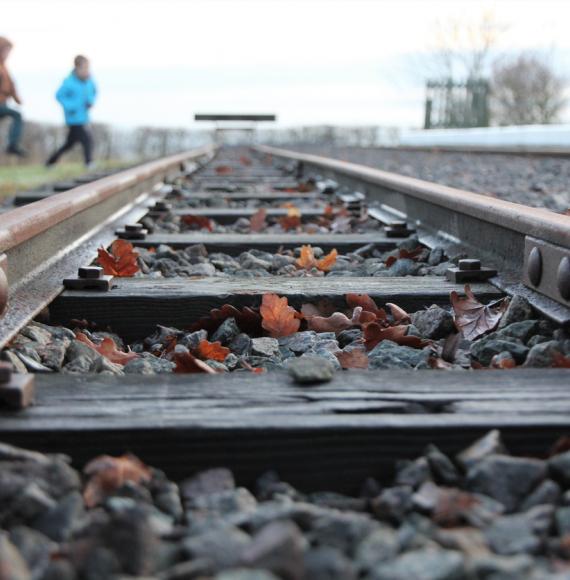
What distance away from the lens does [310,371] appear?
161 cm

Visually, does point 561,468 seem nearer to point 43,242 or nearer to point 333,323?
point 333,323

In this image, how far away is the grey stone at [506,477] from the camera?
1.31m

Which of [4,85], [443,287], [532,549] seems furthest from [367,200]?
[4,85]

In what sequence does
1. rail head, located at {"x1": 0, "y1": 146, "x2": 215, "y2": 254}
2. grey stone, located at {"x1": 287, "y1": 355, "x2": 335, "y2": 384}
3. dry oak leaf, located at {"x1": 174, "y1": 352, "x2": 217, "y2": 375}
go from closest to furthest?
grey stone, located at {"x1": 287, "y1": 355, "x2": 335, "y2": 384}, dry oak leaf, located at {"x1": 174, "y1": 352, "x2": 217, "y2": 375}, rail head, located at {"x1": 0, "y1": 146, "x2": 215, "y2": 254}

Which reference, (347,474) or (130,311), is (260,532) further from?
(130,311)

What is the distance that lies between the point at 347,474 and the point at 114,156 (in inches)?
1141

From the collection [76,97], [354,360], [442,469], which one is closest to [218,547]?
[442,469]

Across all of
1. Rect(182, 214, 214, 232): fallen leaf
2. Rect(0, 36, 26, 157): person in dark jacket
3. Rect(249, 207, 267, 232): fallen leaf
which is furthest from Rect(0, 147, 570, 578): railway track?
Rect(0, 36, 26, 157): person in dark jacket

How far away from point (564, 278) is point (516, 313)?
19 centimetres

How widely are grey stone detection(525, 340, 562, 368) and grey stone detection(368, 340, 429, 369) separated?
0.23 meters

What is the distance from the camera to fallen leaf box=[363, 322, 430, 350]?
2207 mm

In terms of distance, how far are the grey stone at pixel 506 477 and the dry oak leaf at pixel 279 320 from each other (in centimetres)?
107

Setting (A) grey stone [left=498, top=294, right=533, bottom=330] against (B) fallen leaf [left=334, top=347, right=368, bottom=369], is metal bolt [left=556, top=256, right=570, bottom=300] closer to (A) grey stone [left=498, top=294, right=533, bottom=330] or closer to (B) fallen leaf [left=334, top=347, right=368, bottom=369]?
(A) grey stone [left=498, top=294, right=533, bottom=330]

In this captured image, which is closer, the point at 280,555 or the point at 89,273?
the point at 280,555
